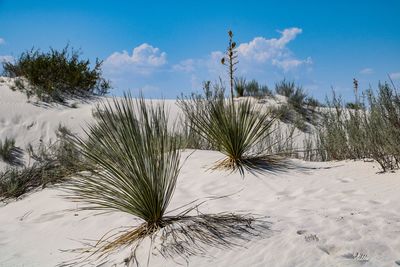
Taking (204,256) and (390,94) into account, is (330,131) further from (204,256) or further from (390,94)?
(204,256)

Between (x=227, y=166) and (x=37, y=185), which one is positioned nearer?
(x=227, y=166)

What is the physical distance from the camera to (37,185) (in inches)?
289

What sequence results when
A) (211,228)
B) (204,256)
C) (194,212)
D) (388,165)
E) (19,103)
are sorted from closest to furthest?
1. (204,256)
2. (211,228)
3. (194,212)
4. (388,165)
5. (19,103)

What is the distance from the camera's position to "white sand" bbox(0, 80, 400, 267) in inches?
117

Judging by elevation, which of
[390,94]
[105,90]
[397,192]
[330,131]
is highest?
[105,90]

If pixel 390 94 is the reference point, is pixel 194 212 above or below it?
below

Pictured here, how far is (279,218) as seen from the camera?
3.78 meters

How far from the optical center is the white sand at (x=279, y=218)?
2.97m

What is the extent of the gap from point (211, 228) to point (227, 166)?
8.37 feet

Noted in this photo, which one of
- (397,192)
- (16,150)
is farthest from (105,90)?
(397,192)

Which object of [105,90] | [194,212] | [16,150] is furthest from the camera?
[105,90]

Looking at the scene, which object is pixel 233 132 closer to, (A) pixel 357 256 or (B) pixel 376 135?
(B) pixel 376 135

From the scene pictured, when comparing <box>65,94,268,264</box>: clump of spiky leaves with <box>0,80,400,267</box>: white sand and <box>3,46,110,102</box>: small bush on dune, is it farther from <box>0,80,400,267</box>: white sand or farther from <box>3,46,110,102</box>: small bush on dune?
<box>3,46,110,102</box>: small bush on dune

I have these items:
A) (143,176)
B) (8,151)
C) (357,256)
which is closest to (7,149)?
(8,151)
